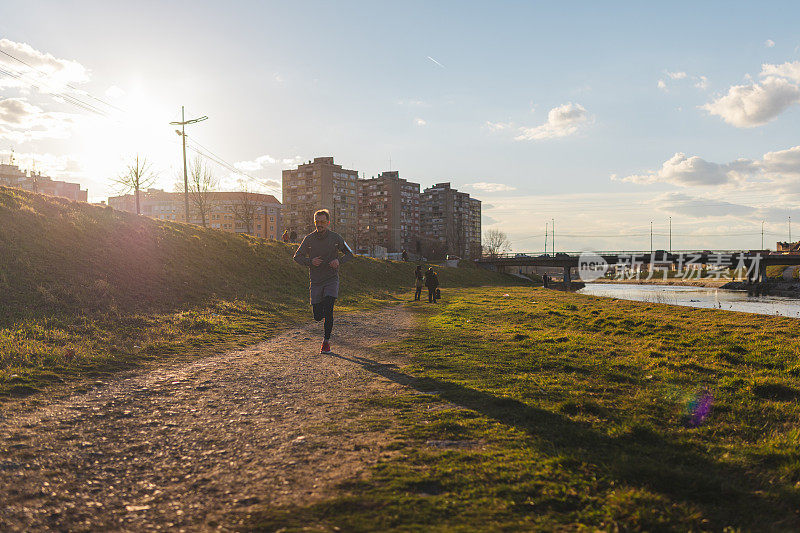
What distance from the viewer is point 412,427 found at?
425cm

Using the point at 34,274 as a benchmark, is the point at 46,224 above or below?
above

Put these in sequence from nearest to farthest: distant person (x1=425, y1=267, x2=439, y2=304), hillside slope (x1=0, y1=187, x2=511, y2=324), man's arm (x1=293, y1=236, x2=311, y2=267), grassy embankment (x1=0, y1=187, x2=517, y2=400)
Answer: grassy embankment (x1=0, y1=187, x2=517, y2=400), man's arm (x1=293, y1=236, x2=311, y2=267), hillside slope (x1=0, y1=187, x2=511, y2=324), distant person (x1=425, y1=267, x2=439, y2=304)

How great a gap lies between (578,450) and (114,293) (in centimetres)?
1307

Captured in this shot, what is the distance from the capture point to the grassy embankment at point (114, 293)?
7.59 m

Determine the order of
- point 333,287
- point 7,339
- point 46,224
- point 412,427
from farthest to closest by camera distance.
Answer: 1. point 46,224
2. point 333,287
3. point 7,339
4. point 412,427

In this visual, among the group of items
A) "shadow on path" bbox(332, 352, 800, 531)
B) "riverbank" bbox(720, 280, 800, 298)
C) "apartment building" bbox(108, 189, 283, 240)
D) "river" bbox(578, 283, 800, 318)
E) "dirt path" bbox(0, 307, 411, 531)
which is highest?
"apartment building" bbox(108, 189, 283, 240)

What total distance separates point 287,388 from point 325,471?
9.05 feet

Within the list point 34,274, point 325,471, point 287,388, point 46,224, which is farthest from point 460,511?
point 46,224

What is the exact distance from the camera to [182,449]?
381cm

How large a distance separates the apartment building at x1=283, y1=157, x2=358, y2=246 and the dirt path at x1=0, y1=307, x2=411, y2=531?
12471cm

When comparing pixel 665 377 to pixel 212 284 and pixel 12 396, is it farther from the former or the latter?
pixel 212 284

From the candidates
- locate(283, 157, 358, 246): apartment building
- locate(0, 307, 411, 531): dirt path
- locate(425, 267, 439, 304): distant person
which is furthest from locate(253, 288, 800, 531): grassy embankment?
locate(283, 157, 358, 246): apartment building

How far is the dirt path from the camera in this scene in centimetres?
281

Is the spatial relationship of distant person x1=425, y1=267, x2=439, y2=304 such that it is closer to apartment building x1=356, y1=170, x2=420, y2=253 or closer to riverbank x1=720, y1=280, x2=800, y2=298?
riverbank x1=720, y1=280, x2=800, y2=298
